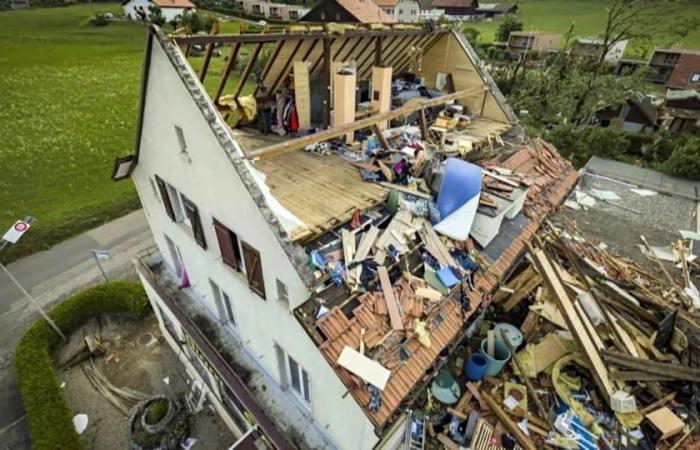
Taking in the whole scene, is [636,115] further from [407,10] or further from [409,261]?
[407,10]

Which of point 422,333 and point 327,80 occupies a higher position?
point 327,80

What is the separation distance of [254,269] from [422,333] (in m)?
4.60

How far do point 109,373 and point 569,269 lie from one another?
927 inches

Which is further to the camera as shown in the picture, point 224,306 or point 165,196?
point 224,306

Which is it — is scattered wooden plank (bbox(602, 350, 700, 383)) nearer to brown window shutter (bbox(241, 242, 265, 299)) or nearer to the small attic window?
brown window shutter (bbox(241, 242, 265, 299))

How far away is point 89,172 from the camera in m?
34.5

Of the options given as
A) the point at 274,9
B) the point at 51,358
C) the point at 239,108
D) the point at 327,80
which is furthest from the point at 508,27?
the point at 51,358

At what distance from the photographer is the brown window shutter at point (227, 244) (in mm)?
9141

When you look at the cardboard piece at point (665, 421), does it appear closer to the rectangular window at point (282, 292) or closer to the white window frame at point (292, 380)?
the white window frame at point (292, 380)

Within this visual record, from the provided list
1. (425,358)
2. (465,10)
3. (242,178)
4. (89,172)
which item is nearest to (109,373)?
(242,178)

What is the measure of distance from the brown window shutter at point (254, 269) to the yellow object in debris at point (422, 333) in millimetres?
4096

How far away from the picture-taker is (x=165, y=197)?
11.9 metres

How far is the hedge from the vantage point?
14.0 metres

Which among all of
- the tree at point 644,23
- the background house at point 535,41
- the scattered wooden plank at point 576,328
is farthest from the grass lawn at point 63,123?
the background house at point 535,41
